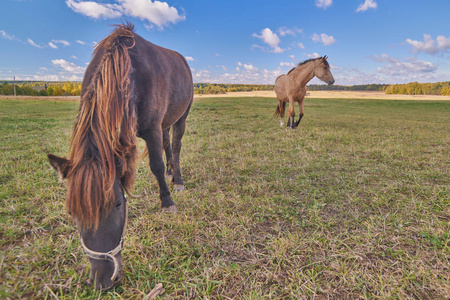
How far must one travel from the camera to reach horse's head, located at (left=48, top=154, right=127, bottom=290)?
4.99 ft

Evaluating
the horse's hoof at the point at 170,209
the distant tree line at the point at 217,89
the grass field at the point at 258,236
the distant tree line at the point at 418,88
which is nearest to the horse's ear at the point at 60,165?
the grass field at the point at 258,236

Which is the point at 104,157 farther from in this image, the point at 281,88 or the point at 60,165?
the point at 281,88

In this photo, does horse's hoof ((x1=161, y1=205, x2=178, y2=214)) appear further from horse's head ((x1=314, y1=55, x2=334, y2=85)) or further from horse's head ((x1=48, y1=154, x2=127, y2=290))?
horse's head ((x1=314, y1=55, x2=334, y2=85))

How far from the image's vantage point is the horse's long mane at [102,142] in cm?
149

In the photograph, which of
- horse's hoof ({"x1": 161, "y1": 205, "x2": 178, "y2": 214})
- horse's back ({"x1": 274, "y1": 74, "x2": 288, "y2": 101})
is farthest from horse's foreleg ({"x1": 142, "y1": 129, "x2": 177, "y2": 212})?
horse's back ({"x1": 274, "y1": 74, "x2": 288, "y2": 101})

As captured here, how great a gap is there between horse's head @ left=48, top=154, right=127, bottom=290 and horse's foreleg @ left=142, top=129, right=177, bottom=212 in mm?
951

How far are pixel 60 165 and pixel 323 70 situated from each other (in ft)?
32.2

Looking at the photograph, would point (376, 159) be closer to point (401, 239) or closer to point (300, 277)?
point (401, 239)

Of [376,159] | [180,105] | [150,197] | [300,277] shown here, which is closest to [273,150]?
[376,159]

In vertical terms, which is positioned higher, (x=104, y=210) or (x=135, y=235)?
(x=104, y=210)

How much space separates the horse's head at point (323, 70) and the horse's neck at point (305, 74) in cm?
19

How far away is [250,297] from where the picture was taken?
5.30 ft

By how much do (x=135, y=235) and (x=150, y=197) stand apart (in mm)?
1063

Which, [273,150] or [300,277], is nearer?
[300,277]
